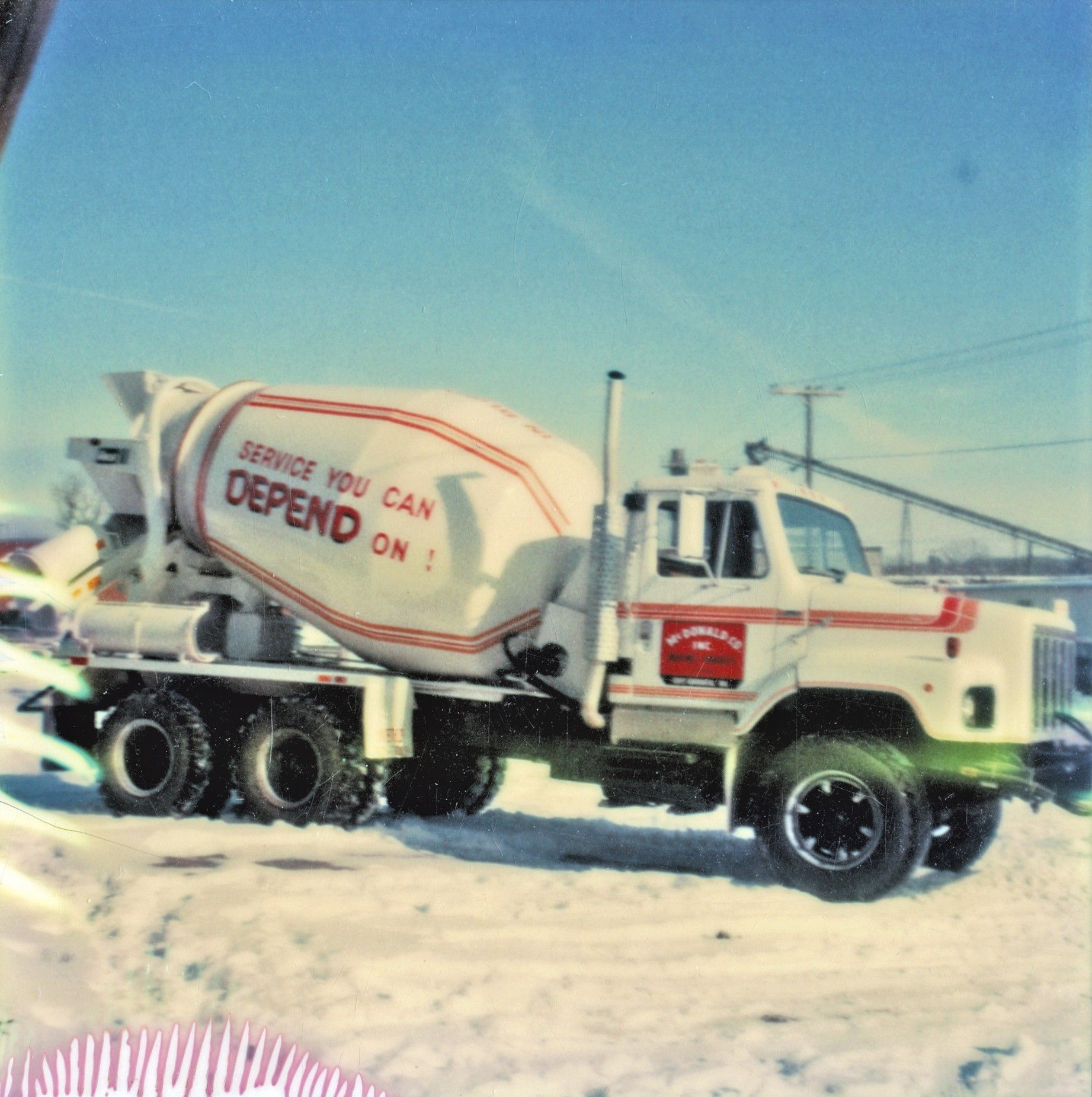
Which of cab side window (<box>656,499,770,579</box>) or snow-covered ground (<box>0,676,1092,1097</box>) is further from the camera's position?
cab side window (<box>656,499,770,579</box>)

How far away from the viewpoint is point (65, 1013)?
181 inches

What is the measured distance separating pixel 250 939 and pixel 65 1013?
97cm

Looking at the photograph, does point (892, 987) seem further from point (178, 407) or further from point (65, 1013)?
point (178, 407)

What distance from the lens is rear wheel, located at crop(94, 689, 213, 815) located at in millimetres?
8398

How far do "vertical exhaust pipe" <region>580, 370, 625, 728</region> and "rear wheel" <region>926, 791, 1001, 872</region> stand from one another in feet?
7.47

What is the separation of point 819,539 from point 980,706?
57.2 inches

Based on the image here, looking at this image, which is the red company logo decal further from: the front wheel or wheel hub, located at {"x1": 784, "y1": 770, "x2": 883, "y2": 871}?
wheel hub, located at {"x1": 784, "y1": 770, "x2": 883, "y2": 871}

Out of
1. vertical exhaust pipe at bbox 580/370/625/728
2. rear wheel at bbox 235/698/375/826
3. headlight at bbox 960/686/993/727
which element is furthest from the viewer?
rear wheel at bbox 235/698/375/826

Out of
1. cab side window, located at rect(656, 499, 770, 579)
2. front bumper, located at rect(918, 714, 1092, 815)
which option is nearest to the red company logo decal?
cab side window, located at rect(656, 499, 770, 579)

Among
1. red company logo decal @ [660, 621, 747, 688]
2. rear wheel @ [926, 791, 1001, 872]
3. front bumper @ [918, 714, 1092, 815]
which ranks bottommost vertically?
rear wheel @ [926, 791, 1001, 872]

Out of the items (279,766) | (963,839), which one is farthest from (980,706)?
(279,766)

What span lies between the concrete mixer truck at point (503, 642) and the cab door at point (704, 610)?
0.06ft

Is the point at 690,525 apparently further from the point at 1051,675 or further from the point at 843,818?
the point at 1051,675

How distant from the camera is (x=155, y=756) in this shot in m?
8.66
